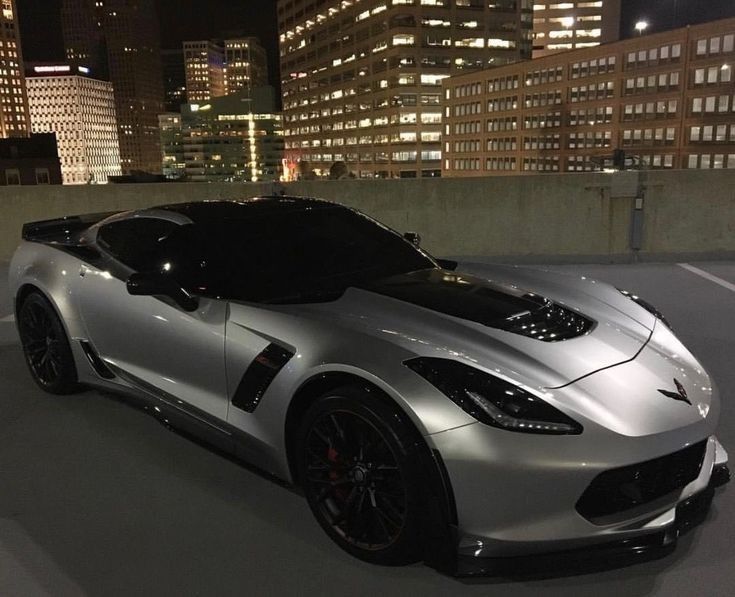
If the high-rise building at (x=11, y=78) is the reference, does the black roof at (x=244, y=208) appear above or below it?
below

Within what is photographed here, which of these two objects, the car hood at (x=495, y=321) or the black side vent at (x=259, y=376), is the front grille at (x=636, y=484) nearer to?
the car hood at (x=495, y=321)

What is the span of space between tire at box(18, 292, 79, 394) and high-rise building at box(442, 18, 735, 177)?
86364mm

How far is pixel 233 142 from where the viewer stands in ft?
566

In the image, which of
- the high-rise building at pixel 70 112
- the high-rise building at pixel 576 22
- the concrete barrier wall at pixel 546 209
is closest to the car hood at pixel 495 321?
the concrete barrier wall at pixel 546 209

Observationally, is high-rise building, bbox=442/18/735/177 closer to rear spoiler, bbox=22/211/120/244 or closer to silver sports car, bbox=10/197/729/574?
rear spoiler, bbox=22/211/120/244

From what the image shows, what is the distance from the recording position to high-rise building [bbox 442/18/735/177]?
96.6 metres

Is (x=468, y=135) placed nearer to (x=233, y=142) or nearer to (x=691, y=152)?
(x=691, y=152)

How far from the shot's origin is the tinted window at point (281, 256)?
3230 mm

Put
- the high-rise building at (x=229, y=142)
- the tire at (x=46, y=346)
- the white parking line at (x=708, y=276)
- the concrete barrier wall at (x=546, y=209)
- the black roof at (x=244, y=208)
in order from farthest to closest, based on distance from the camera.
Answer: the high-rise building at (x=229, y=142)
the concrete barrier wall at (x=546, y=209)
the white parking line at (x=708, y=276)
the tire at (x=46, y=346)
the black roof at (x=244, y=208)

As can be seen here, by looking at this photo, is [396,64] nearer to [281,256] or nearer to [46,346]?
[46,346]

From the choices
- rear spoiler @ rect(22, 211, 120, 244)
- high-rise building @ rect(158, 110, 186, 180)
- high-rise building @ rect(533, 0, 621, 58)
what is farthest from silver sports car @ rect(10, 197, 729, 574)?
high-rise building @ rect(158, 110, 186, 180)

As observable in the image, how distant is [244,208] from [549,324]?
192 cm

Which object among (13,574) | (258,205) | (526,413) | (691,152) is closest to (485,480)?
(526,413)

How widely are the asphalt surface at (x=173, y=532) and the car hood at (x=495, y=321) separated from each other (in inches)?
31.5
